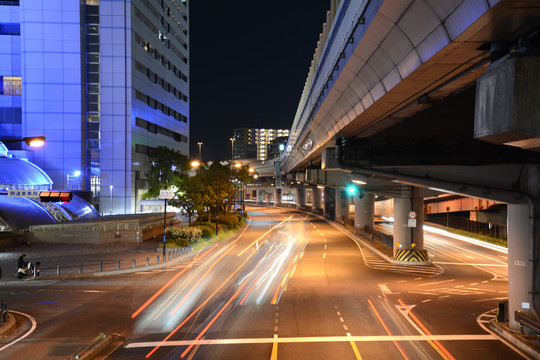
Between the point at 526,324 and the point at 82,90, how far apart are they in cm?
6675

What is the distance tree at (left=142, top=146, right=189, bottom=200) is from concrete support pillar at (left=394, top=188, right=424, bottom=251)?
46611 millimetres

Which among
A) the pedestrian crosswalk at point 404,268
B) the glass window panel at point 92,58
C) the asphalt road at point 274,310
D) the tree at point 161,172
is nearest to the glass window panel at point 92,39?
the glass window panel at point 92,58

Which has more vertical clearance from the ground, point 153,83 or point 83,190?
point 153,83

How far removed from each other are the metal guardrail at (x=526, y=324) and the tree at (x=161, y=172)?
61940 mm

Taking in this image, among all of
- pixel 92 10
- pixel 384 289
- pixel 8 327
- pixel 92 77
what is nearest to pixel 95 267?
pixel 8 327

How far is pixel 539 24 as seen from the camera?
21.8ft

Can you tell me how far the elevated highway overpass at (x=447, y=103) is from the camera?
21.6 feet

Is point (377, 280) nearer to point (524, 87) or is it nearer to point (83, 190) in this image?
point (524, 87)

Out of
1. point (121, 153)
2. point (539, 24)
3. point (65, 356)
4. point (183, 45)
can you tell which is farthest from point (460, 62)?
point (183, 45)

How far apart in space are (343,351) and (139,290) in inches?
486

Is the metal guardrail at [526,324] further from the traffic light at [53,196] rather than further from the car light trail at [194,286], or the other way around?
the traffic light at [53,196]

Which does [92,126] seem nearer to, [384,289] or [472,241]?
[472,241]

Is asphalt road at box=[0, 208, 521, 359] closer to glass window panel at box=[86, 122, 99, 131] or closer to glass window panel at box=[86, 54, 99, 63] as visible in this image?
glass window panel at box=[86, 122, 99, 131]

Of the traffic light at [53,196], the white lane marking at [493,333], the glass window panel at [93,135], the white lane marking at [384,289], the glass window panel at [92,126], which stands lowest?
Answer: the white lane marking at [384,289]
